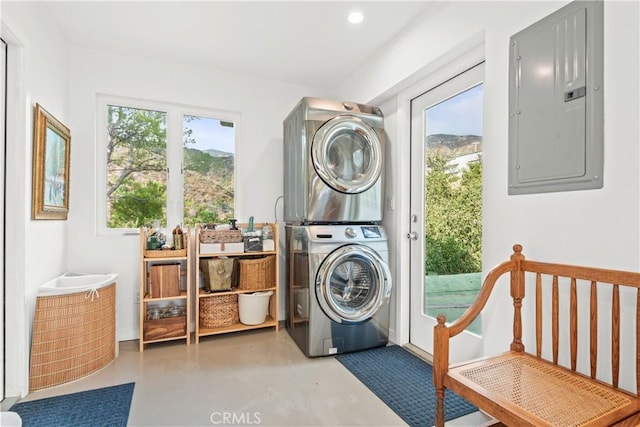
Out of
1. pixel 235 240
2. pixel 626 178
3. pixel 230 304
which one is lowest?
pixel 230 304

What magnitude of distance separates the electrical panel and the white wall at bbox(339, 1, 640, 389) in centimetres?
4

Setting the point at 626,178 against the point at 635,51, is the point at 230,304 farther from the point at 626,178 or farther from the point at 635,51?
the point at 635,51

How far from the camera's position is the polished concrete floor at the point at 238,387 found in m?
1.74

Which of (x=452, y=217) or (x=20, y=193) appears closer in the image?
(x=20, y=193)

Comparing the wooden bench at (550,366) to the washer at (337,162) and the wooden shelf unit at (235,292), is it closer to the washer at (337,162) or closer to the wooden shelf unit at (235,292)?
the washer at (337,162)

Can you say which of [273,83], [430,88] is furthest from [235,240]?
[430,88]

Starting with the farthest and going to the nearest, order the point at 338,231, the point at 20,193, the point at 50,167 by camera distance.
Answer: the point at 338,231, the point at 50,167, the point at 20,193

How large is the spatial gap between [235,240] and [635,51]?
2.72 m

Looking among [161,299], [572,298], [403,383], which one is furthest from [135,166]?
[572,298]

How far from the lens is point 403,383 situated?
210cm

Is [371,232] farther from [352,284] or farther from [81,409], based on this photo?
[81,409]

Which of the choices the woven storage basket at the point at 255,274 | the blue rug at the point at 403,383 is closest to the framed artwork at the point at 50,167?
the woven storage basket at the point at 255,274

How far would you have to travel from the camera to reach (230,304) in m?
2.95

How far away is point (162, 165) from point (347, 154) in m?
1.73
